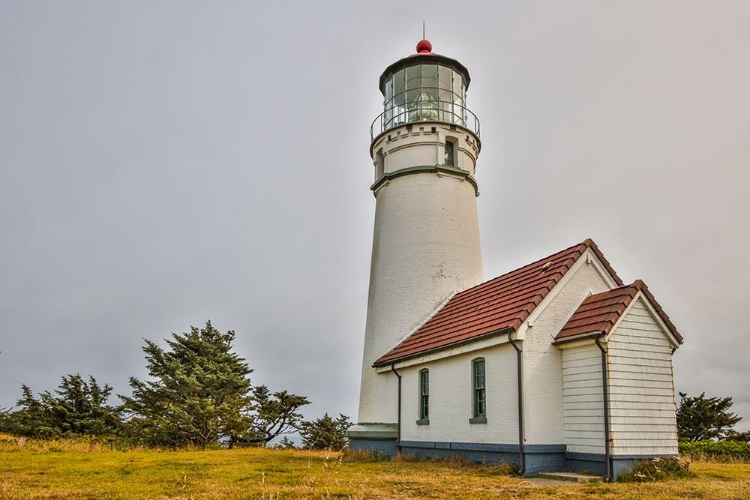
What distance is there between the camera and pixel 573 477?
12.3 metres

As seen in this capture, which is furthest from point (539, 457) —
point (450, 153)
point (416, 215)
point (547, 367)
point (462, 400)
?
point (450, 153)

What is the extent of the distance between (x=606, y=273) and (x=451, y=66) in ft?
33.9

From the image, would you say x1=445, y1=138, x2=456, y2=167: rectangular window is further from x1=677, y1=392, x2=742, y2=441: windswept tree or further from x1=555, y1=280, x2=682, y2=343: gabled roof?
x1=677, y1=392, x2=742, y2=441: windswept tree

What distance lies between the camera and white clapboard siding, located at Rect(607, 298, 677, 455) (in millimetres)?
12734

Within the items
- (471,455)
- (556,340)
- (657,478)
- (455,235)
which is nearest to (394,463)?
(471,455)

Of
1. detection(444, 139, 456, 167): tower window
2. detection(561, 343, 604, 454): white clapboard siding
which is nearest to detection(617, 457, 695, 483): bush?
detection(561, 343, 604, 454): white clapboard siding

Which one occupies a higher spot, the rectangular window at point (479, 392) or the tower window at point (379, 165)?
Result: the tower window at point (379, 165)

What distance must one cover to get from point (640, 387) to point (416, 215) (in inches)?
378

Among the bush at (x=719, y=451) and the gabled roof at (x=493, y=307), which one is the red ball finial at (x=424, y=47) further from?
the bush at (x=719, y=451)

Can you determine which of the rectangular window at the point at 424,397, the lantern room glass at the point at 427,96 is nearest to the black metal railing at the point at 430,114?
the lantern room glass at the point at 427,96

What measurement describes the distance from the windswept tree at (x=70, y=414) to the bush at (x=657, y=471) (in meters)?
20.7

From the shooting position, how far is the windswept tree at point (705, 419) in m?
26.9

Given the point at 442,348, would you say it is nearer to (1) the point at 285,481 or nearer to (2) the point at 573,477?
(2) the point at 573,477

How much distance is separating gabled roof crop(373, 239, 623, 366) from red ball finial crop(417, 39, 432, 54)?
896 centimetres
